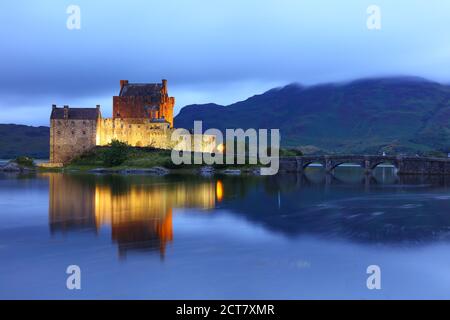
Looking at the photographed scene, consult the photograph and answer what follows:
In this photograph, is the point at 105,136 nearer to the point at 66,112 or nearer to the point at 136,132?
the point at 136,132

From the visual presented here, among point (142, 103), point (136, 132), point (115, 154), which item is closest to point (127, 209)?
point (115, 154)

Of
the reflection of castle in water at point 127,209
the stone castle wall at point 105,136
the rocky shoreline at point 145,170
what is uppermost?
the stone castle wall at point 105,136

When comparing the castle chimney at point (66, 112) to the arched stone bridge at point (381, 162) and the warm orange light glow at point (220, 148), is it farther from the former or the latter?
the arched stone bridge at point (381, 162)

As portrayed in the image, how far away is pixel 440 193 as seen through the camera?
4691 centimetres

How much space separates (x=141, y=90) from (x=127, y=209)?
63.0 meters

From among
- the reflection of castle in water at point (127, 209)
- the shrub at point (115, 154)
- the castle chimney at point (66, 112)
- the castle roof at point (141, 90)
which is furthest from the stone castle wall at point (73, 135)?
the reflection of castle in water at point (127, 209)

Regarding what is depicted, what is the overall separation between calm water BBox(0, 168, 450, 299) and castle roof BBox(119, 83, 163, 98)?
54141mm

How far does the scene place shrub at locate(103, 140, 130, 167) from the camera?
8212 centimetres

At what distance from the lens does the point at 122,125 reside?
9050 cm

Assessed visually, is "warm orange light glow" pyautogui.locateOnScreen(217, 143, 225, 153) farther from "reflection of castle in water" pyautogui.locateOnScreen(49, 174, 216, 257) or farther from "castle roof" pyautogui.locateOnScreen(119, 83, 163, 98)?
"reflection of castle in water" pyautogui.locateOnScreen(49, 174, 216, 257)

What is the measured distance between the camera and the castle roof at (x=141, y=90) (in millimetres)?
92250

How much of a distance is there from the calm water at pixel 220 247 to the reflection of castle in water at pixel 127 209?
99 mm

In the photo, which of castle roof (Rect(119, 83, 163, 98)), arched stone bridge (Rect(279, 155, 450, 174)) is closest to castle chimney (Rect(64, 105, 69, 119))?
castle roof (Rect(119, 83, 163, 98))
